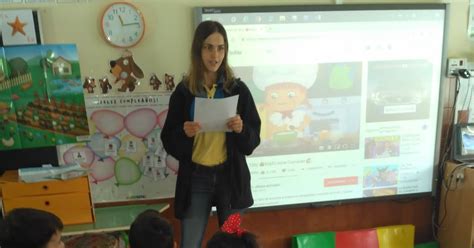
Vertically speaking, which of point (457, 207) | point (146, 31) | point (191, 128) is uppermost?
point (146, 31)

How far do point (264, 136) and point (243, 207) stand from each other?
0.56 metres

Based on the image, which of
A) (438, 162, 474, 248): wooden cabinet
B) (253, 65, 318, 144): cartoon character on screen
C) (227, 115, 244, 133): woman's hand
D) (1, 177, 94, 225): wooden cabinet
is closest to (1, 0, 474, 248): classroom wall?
(438, 162, 474, 248): wooden cabinet

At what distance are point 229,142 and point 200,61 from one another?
390 mm

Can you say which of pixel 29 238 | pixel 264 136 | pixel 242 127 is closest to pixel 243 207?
pixel 242 127

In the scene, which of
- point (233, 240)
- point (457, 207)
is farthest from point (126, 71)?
point (457, 207)

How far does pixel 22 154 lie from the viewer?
2.11 metres

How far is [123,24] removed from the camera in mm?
2066

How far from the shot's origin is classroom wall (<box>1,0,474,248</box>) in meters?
2.04

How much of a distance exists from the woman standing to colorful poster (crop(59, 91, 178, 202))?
0.40m

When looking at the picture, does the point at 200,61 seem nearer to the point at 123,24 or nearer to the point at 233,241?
the point at 123,24

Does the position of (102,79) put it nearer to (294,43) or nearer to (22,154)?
(22,154)

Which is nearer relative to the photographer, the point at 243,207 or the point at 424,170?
the point at 243,207

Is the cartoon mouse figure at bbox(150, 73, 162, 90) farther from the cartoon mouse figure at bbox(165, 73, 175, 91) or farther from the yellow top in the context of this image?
the yellow top

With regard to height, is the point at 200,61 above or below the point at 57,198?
above
